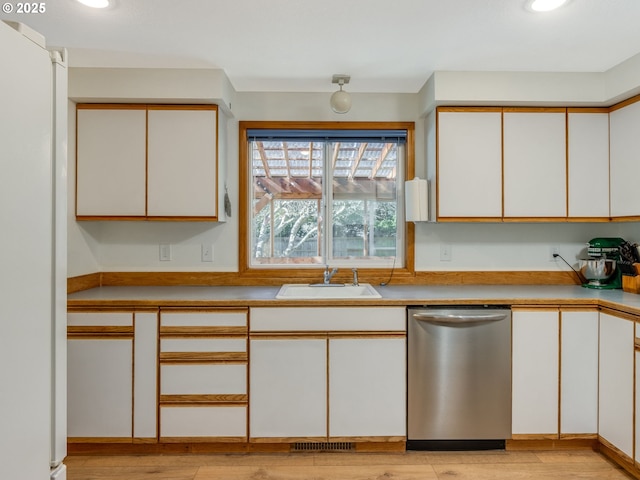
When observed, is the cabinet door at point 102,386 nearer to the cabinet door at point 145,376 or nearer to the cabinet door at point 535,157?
the cabinet door at point 145,376

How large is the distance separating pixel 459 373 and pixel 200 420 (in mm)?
1456

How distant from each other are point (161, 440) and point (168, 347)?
1.70 ft

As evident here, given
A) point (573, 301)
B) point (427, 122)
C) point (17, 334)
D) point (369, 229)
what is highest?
point (427, 122)

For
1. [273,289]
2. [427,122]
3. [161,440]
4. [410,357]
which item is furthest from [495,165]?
[161,440]

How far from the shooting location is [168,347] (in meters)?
2.24

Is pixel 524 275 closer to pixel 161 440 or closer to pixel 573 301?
pixel 573 301

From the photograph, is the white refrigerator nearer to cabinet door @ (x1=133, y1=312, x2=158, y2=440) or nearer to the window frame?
cabinet door @ (x1=133, y1=312, x2=158, y2=440)

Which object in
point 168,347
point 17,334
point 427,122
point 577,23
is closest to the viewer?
point 17,334

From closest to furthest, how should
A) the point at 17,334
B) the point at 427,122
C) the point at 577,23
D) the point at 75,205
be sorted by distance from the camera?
the point at 17,334 → the point at 577,23 → the point at 75,205 → the point at 427,122

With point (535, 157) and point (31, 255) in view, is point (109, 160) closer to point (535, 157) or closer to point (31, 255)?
point (31, 255)

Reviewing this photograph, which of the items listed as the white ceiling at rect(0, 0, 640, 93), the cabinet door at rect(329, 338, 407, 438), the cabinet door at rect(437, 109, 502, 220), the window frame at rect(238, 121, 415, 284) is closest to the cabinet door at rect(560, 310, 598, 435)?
the cabinet door at rect(437, 109, 502, 220)

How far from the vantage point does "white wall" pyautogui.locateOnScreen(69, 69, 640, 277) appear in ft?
9.32

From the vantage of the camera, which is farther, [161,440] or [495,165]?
[495,165]

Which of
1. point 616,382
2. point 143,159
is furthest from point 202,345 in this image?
point 616,382
